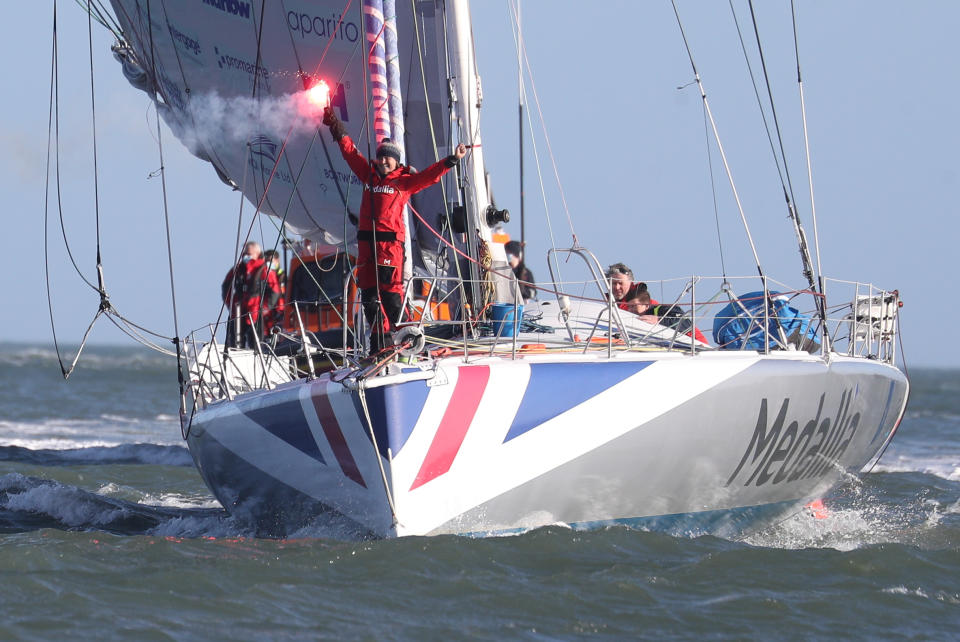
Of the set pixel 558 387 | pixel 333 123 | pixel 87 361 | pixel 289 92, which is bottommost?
pixel 87 361

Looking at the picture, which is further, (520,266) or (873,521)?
(520,266)

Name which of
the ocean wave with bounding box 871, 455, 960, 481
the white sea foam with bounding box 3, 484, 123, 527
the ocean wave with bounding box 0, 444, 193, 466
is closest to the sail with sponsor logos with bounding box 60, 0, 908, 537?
the white sea foam with bounding box 3, 484, 123, 527

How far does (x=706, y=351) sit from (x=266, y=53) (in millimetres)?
4491

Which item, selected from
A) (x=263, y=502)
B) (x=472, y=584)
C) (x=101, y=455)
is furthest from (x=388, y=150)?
(x=101, y=455)

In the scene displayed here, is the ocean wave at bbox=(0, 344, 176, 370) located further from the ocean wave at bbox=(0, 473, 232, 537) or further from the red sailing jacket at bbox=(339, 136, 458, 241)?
the red sailing jacket at bbox=(339, 136, 458, 241)

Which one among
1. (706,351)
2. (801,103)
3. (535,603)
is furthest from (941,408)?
(535,603)

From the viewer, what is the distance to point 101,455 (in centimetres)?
1123

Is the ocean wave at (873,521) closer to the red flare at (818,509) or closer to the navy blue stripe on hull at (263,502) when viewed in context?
the red flare at (818,509)

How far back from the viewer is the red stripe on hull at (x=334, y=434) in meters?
4.70

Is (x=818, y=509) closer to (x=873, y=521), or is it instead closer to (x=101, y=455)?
(x=873, y=521)

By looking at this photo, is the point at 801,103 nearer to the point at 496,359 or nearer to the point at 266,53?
the point at 496,359

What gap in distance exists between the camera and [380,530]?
4785mm

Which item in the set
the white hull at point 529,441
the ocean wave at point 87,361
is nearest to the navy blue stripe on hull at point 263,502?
the white hull at point 529,441

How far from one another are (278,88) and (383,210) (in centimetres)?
321
